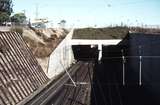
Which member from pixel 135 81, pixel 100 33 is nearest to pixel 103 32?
pixel 100 33

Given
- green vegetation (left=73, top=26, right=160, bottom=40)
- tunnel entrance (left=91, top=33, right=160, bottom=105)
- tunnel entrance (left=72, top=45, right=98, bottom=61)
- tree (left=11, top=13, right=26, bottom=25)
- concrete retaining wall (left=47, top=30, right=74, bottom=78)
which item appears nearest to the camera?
tunnel entrance (left=91, top=33, right=160, bottom=105)

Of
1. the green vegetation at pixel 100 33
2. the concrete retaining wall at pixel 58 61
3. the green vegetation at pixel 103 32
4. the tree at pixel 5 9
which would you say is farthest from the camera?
the tree at pixel 5 9

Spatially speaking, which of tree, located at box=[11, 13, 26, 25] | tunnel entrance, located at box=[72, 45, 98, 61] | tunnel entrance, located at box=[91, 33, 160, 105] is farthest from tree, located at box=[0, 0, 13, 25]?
tunnel entrance, located at box=[91, 33, 160, 105]

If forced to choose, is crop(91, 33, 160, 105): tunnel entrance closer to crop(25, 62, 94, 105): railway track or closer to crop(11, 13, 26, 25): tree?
crop(25, 62, 94, 105): railway track

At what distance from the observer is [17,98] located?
32.7 metres

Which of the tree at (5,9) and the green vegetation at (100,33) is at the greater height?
the tree at (5,9)

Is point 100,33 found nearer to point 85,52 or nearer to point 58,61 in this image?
point 85,52

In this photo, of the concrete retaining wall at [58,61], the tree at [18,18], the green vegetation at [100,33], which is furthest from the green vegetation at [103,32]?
the tree at [18,18]

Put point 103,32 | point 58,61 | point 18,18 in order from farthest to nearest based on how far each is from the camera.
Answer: point 18,18 → point 103,32 → point 58,61

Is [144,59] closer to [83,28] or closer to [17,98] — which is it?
[17,98]

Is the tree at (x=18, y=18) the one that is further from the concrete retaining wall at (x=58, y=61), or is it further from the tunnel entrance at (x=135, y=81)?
the tunnel entrance at (x=135, y=81)

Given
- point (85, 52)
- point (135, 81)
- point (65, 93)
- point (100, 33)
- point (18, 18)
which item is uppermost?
point (18, 18)

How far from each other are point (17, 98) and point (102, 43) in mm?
42637

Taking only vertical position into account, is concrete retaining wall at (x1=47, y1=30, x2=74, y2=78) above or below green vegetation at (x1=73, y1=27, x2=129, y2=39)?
below
